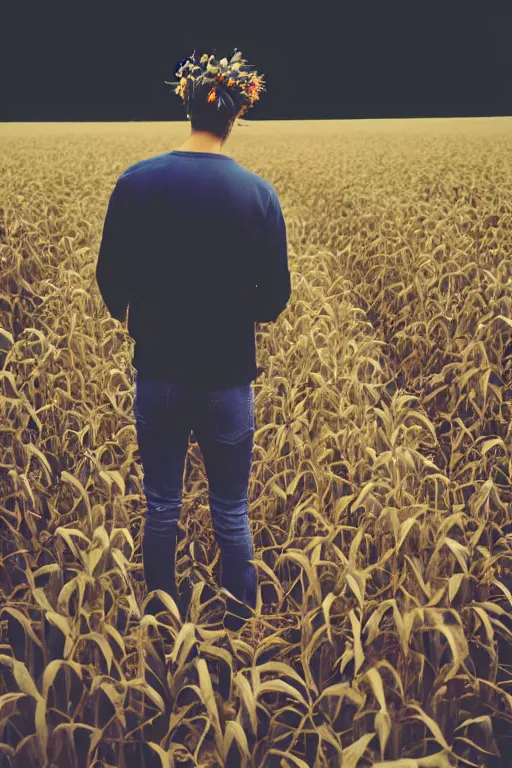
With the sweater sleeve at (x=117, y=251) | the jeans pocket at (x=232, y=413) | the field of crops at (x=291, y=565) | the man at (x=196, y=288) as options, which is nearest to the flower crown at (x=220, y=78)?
the man at (x=196, y=288)

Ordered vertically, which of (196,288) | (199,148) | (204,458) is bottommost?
(204,458)

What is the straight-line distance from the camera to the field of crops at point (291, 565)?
225cm

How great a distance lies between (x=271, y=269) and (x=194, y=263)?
0.26 metres

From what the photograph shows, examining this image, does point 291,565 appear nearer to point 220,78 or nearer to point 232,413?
point 232,413

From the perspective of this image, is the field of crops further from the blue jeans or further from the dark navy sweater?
the dark navy sweater

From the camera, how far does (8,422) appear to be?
3.95m

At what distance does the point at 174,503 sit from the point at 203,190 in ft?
3.56

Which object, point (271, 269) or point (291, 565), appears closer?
point (271, 269)

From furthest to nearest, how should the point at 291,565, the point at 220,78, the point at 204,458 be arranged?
the point at 291,565 < the point at 204,458 < the point at 220,78

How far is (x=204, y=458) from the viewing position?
264cm

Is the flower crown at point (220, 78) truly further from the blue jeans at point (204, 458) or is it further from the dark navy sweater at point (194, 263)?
the blue jeans at point (204, 458)

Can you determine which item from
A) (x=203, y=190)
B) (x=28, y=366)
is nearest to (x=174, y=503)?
(x=203, y=190)

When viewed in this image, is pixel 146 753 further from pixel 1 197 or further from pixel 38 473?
pixel 1 197

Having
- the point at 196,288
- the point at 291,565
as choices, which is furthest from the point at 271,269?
the point at 291,565
